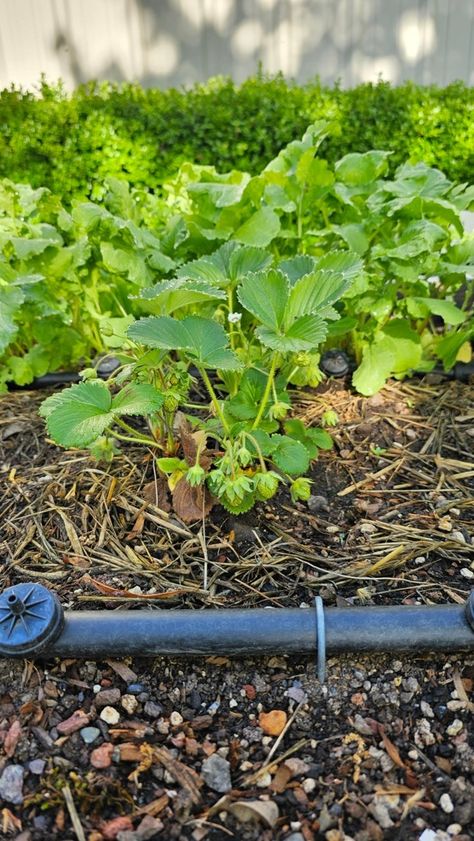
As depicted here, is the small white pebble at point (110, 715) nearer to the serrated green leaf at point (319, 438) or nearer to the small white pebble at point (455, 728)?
the small white pebble at point (455, 728)

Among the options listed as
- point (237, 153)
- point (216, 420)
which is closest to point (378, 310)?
point (216, 420)

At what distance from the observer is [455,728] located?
1066mm

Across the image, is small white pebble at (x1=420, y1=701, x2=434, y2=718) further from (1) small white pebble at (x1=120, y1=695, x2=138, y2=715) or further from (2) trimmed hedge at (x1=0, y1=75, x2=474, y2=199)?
(2) trimmed hedge at (x1=0, y1=75, x2=474, y2=199)

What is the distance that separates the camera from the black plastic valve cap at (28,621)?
3.59ft

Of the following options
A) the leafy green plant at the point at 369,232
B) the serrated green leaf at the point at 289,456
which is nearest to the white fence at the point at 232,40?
the leafy green plant at the point at 369,232

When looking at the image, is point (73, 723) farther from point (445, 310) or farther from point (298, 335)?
point (445, 310)

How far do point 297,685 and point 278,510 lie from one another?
43 cm

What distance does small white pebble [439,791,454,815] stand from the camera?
0.96 m

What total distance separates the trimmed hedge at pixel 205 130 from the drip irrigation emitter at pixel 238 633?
313 cm

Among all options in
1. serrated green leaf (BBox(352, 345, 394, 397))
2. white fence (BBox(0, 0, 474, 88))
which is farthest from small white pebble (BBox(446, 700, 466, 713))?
white fence (BBox(0, 0, 474, 88))

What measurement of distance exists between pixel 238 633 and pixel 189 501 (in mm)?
358

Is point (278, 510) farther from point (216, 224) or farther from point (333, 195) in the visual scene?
point (333, 195)

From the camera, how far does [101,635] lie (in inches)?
44.4

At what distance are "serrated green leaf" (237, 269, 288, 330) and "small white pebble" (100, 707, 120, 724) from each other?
73 cm
